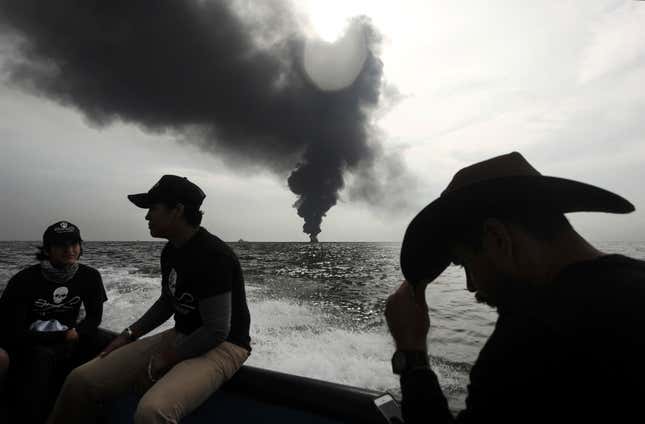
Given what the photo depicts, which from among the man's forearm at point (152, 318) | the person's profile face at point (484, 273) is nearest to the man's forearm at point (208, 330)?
the man's forearm at point (152, 318)

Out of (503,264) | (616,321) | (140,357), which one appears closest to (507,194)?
(503,264)

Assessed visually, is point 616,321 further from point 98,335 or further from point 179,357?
point 98,335

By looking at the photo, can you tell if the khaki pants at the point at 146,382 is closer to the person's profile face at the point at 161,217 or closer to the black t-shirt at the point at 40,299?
the person's profile face at the point at 161,217

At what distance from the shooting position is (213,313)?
2203 millimetres

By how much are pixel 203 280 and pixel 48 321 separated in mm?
2026

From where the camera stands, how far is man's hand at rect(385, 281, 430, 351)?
1.14 m

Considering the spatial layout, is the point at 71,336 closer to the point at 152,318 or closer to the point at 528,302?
the point at 152,318

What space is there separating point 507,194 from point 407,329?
A: 1.73 ft

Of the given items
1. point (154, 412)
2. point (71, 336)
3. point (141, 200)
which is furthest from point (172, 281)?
point (71, 336)

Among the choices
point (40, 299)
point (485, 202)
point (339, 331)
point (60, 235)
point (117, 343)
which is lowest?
point (339, 331)

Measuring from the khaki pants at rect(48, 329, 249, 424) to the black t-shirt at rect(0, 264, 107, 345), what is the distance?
119 centimetres

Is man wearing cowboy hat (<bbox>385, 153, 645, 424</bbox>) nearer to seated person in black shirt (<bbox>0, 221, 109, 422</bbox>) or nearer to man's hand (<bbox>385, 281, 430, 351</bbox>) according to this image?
man's hand (<bbox>385, 281, 430, 351</bbox>)

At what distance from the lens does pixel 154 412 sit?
1.83 metres

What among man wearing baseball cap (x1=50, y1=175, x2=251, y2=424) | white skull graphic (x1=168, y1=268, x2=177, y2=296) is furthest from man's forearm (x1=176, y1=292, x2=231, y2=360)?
white skull graphic (x1=168, y1=268, x2=177, y2=296)
